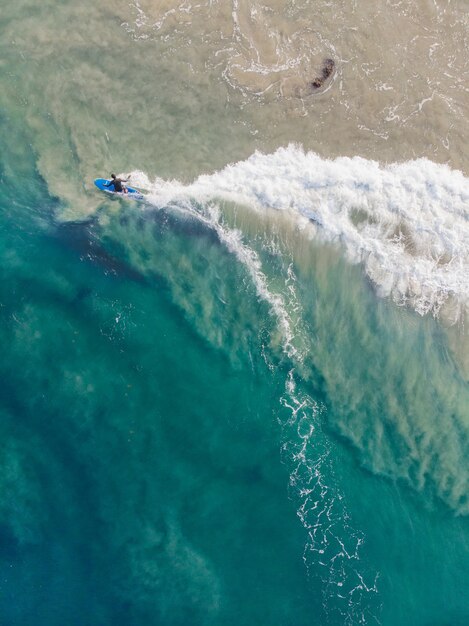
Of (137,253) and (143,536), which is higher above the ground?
(137,253)

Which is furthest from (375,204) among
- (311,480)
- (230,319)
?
(311,480)

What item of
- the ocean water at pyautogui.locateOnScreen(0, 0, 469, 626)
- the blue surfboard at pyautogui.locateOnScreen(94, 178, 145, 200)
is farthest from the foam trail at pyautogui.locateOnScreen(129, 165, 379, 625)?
the blue surfboard at pyautogui.locateOnScreen(94, 178, 145, 200)

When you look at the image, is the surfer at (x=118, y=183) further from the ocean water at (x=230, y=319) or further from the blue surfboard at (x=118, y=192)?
the ocean water at (x=230, y=319)

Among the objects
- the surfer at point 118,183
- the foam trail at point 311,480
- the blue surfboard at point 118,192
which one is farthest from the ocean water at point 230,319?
the surfer at point 118,183

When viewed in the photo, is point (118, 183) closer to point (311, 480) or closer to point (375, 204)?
point (375, 204)

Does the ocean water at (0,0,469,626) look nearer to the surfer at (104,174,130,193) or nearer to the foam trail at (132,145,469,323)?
the foam trail at (132,145,469,323)

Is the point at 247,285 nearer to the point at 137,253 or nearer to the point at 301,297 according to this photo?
the point at 301,297

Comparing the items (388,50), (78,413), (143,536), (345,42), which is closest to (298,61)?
(345,42)

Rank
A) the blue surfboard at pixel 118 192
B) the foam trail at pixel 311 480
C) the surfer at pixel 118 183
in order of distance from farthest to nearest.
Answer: the foam trail at pixel 311 480 < the blue surfboard at pixel 118 192 < the surfer at pixel 118 183
